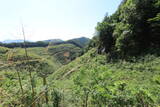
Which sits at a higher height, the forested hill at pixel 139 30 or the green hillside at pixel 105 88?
the forested hill at pixel 139 30

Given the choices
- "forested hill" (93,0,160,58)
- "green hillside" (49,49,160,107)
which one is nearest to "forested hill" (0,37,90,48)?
"green hillside" (49,49,160,107)

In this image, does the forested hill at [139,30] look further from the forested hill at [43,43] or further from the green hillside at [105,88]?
the forested hill at [43,43]

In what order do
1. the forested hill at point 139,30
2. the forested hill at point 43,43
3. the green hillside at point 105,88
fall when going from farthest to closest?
1. the forested hill at point 139,30
2. the green hillside at point 105,88
3. the forested hill at point 43,43

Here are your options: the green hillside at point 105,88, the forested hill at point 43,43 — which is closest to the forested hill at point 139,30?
the green hillside at point 105,88

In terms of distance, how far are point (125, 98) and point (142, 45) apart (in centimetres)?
1524

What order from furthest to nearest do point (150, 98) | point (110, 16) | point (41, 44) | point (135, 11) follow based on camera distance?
1. point (41, 44)
2. point (110, 16)
3. point (135, 11)
4. point (150, 98)

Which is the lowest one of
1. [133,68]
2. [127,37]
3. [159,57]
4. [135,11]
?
[133,68]

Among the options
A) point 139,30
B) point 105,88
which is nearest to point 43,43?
point 139,30

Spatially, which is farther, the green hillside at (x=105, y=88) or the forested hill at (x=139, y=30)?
the forested hill at (x=139, y=30)

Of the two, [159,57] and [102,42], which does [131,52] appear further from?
[102,42]

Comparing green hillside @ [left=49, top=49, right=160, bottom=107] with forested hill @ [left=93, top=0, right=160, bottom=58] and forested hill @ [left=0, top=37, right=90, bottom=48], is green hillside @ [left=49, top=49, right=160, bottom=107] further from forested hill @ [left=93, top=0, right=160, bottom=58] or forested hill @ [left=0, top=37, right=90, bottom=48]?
forested hill @ [left=93, top=0, right=160, bottom=58]

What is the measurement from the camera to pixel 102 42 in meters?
24.7

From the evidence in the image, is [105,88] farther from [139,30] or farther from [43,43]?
[43,43]

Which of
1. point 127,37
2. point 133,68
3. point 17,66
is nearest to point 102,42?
point 127,37
